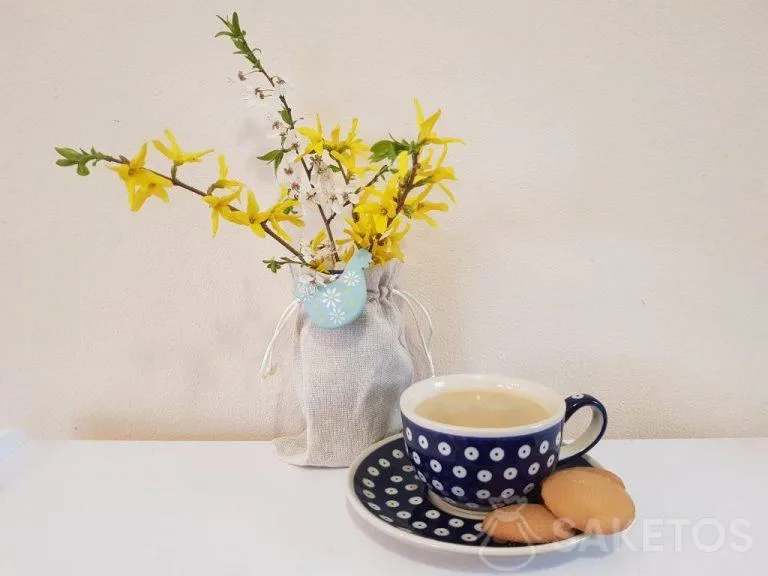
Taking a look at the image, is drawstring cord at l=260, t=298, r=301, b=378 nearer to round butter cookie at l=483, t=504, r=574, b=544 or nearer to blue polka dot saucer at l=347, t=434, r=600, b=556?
blue polka dot saucer at l=347, t=434, r=600, b=556

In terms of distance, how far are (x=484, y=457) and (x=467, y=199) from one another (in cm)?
29

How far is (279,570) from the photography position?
0.40m

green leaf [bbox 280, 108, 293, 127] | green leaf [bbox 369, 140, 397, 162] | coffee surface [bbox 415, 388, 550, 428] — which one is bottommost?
coffee surface [bbox 415, 388, 550, 428]

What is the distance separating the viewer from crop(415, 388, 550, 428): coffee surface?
1.53 feet

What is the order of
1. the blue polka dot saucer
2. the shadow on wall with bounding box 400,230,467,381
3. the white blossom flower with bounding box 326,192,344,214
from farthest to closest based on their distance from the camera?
1. the shadow on wall with bounding box 400,230,467,381
2. the white blossom flower with bounding box 326,192,344,214
3. the blue polka dot saucer

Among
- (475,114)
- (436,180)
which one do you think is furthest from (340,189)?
(475,114)

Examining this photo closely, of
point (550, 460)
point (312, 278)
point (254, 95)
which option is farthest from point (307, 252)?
point (550, 460)

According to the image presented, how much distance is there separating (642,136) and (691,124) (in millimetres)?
50

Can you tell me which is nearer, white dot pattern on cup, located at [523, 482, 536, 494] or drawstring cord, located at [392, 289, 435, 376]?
white dot pattern on cup, located at [523, 482, 536, 494]

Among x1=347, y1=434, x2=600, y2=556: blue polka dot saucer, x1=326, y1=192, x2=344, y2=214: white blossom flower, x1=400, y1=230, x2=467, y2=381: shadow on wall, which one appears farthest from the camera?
x1=400, y1=230, x2=467, y2=381: shadow on wall

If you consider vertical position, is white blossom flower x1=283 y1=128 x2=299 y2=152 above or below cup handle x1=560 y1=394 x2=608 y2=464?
above

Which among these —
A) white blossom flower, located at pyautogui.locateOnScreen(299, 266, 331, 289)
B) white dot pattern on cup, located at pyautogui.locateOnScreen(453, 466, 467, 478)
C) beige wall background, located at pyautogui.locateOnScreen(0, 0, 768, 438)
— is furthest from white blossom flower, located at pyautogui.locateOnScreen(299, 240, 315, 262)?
white dot pattern on cup, located at pyautogui.locateOnScreen(453, 466, 467, 478)

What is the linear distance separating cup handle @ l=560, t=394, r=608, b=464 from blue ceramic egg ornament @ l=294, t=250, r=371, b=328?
0.64 ft

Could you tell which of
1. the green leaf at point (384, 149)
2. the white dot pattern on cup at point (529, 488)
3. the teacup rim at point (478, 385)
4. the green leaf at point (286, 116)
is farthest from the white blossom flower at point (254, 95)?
the white dot pattern on cup at point (529, 488)
